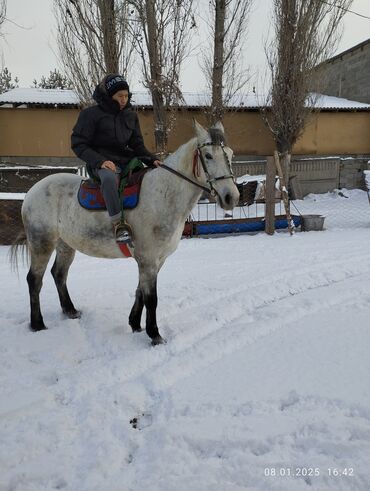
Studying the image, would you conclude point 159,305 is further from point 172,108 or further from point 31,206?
point 172,108

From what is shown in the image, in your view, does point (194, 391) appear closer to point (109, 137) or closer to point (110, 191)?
point (110, 191)

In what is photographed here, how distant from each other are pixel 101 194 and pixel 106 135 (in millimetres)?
590

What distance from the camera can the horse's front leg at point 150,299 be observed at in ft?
11.3

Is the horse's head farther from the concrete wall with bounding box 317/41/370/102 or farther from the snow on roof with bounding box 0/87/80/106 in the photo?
the concrete wall with bounding box 317/41/370/102

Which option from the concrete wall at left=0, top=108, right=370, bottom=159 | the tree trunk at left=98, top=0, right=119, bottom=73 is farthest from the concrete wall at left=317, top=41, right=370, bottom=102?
the tree trunk at left=98, top=0, right=119, bottom=73

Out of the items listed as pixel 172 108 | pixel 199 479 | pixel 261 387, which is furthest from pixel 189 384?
pixel 172 108

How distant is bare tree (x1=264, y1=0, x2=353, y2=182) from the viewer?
12.5 meters

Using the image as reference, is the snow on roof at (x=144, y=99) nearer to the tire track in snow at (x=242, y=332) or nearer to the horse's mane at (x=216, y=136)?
the tire track in snow at (x=242, y=332)

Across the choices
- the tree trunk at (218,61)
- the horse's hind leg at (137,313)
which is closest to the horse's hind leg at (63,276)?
the horse's hind leg at (137,313)

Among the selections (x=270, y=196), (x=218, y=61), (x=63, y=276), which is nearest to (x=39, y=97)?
(x=218, y=61)

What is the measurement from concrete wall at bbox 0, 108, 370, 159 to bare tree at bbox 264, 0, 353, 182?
2.10 meters

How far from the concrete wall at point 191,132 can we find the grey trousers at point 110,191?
12.9m

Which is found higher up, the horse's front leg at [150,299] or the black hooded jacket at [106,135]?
the black hooded jacket at [106,135]

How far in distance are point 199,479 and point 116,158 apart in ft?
9.49
